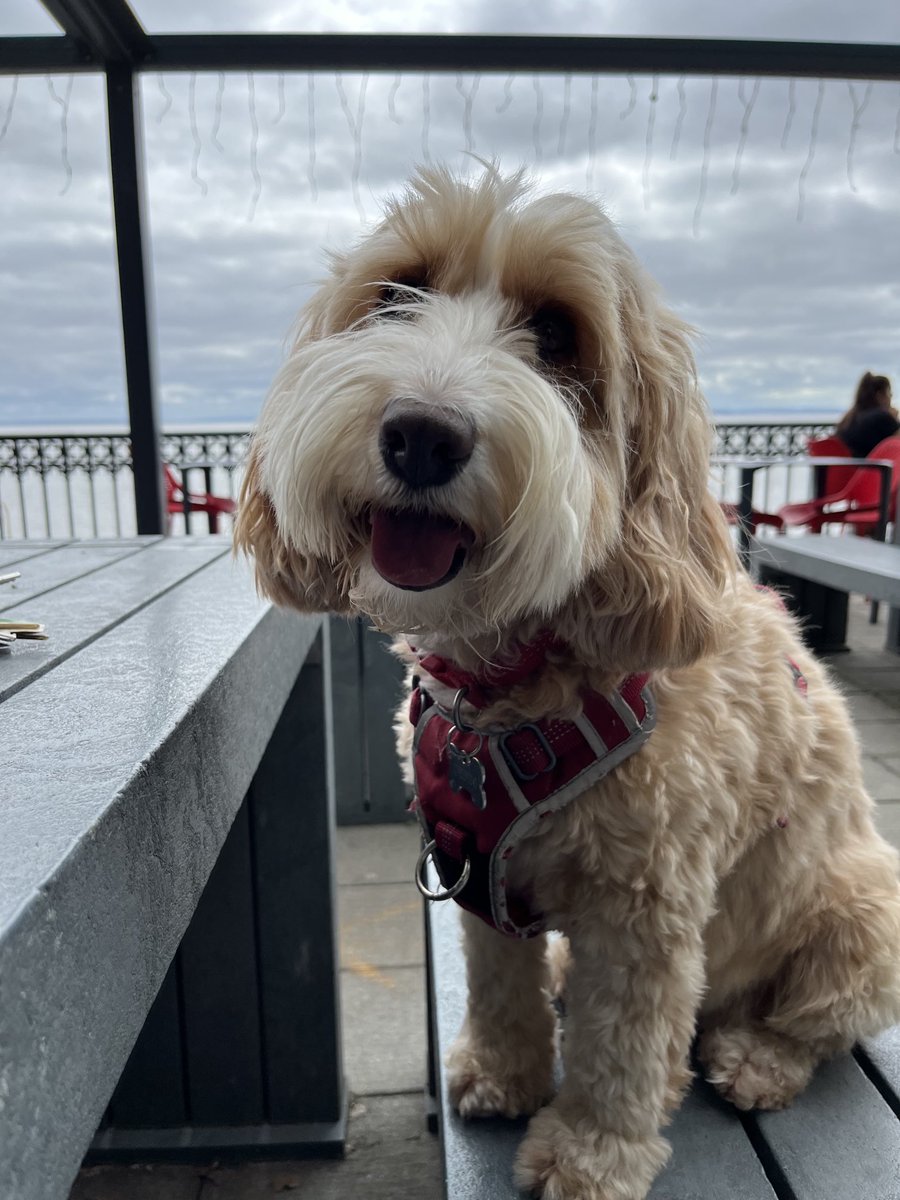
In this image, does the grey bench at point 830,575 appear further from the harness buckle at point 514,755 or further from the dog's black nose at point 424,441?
the dog's black nose at point 424,441

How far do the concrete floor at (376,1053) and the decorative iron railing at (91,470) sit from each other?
5116mm

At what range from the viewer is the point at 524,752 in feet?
4.58

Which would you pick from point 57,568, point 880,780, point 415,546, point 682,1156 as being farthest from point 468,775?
point 880,780

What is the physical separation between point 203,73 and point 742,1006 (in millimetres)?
3707

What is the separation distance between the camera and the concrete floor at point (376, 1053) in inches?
101

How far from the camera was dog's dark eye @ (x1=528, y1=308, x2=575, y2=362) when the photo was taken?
1.43m

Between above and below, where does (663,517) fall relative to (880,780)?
above

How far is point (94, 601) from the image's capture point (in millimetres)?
1899

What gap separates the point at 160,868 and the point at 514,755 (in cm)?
62

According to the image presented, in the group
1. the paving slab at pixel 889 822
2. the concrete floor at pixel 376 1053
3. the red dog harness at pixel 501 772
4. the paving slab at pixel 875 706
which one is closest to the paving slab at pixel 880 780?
the concrete floor at pixel 376 1053

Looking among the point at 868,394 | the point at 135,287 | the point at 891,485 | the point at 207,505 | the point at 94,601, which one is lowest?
the point at 207,505

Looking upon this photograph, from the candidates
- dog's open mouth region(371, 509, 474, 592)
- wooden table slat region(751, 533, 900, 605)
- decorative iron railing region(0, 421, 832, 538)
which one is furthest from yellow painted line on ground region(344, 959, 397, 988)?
decorative iron railing region(0, 421, 832, 538)

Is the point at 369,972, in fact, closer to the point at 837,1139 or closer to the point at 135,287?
the point at 837,1139

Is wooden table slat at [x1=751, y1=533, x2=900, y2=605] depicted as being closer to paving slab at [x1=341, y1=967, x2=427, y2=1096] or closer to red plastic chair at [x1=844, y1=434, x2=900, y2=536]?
red plastic chair at [x1=844, y1=434, x2=900, y2=536]
